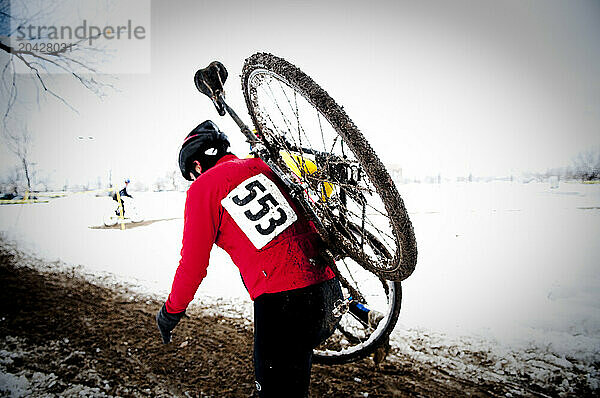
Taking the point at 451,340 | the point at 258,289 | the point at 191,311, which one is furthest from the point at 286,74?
the point at 191,311

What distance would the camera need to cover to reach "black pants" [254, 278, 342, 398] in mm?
1518

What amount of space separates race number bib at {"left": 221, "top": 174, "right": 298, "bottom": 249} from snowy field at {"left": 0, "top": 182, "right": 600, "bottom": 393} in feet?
8.45

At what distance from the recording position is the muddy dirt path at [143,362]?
8.72 feet

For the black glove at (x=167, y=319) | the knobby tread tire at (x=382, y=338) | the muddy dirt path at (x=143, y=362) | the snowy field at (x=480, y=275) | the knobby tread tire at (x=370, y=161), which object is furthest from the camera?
the snowy field at (x=480, y=275)

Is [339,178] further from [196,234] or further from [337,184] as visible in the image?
[196,234]

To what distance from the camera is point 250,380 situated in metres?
2.83

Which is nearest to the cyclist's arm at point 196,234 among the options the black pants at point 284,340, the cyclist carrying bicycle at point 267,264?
the cyclist carrying bicycle at point 267,264

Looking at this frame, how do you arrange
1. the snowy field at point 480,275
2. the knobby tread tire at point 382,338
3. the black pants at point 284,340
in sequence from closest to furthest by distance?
the black pants at point 284,340
the knobby tread tire at point 382,338
the snowy field at point 480,275

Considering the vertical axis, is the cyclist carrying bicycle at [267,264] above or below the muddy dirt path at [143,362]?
above

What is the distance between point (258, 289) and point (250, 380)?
1854 mm

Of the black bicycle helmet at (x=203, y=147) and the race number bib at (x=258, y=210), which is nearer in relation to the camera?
the race number bib at (x=258, y=210)

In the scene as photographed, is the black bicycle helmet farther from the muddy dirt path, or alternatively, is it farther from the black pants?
the muddy dirt path

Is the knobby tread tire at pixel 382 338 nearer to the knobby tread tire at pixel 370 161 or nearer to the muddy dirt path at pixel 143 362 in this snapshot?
the muddy dirt path at pixel 143 362

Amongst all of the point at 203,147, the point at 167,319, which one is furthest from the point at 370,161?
the point at 167,319
